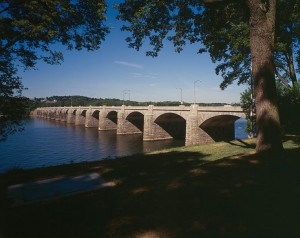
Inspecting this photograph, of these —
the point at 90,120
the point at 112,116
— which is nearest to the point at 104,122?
the point at 112,116

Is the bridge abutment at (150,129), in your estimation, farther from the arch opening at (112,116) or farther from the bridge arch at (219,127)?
the arch opening at (112,116)

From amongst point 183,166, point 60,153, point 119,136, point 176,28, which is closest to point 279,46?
point 176,28

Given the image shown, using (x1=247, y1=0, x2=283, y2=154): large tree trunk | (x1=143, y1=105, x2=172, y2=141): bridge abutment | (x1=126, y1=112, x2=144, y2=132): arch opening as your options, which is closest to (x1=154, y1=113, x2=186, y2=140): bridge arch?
(x1=143, y1=105, x2=172, y2=141): bridge abutment

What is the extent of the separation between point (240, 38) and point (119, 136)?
1482 inches

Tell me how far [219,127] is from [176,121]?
41.3 feet

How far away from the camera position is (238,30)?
18297mm

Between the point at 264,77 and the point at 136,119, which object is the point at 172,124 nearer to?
the point at 136,119

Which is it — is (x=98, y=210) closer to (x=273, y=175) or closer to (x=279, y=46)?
(x=273, y=175)

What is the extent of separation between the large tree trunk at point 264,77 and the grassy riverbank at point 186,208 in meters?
0.90

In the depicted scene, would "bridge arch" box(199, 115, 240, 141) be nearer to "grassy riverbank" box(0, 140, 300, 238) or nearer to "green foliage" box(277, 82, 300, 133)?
"green foliage" box(277, 82, 300, 133)

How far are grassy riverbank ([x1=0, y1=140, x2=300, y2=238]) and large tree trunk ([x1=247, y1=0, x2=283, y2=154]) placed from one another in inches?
35.4

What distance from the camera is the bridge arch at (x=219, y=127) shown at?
34.6 metres

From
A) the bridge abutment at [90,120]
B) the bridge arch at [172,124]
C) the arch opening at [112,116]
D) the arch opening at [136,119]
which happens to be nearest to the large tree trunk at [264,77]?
the bridge arch at [172,124]

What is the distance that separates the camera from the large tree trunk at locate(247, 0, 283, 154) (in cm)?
831
